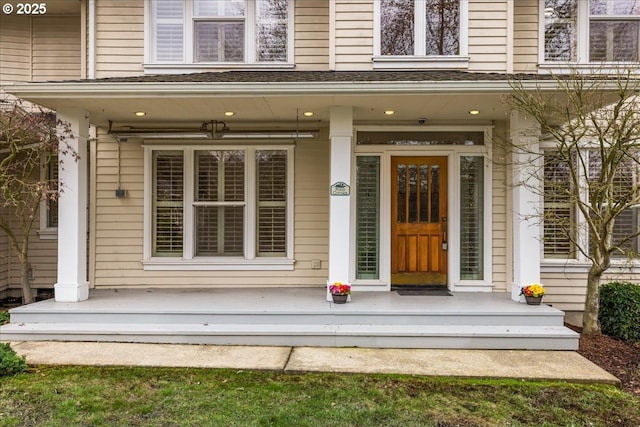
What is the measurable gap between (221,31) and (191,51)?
Answer: 59cm

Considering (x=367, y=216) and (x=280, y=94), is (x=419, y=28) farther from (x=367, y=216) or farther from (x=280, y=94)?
(x=367, y=216)

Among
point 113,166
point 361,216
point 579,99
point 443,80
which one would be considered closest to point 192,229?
point 113,166

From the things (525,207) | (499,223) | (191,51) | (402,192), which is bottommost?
(499,223)

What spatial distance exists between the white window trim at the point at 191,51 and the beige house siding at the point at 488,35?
8.99 feet

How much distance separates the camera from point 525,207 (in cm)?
546

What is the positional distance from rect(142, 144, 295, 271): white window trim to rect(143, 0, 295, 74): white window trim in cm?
124

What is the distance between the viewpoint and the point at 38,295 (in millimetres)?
7480

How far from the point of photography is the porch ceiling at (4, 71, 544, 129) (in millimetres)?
4930

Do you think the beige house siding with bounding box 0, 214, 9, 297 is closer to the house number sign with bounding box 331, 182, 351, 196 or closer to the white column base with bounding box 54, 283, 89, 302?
the white column base with bounding box 54, 283, 89, 302

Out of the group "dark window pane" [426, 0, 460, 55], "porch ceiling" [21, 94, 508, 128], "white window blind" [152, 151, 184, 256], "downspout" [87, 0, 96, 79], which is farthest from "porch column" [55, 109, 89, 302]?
"dark window pane" [426, 0, 460, 55]

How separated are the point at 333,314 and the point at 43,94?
426cm

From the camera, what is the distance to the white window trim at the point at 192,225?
6574mm

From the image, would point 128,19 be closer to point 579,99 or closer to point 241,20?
point 241,20

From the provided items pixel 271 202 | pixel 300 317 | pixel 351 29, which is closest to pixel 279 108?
pixel 271 202
